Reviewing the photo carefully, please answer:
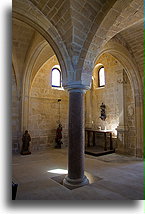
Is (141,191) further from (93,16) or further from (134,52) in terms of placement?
(134,52)

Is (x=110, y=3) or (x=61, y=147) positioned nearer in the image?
(x=110, y=3)

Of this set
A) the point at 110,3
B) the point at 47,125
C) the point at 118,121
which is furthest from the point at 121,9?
the point at 47,125

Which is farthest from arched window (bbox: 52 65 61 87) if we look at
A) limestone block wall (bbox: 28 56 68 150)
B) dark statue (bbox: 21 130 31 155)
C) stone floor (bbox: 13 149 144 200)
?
stone floor (bbox: 13 149 144 200)

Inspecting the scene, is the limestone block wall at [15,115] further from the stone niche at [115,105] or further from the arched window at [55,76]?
the stone niche at [115,105]

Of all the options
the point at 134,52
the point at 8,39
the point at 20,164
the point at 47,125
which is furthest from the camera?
the point at 47,125

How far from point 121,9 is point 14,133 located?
6.95 metres

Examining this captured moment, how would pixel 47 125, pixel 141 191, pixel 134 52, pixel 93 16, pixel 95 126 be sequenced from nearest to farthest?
pixel 141 191
pixel 93 16
pixel 134 52
pixel 47 125
pixel 95 126

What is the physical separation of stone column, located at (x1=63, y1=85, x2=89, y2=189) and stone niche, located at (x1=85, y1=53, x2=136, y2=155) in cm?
447

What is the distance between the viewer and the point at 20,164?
239 inches

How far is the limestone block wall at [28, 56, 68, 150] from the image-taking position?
8.77 metres

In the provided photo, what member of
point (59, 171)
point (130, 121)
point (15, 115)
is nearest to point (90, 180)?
point (59, 171)

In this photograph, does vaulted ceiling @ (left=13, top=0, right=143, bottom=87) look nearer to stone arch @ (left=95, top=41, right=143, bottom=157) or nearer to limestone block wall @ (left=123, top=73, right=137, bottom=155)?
stone arch @ (left=95, top=41, right=143, bottom=157)

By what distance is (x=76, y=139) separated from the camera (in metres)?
4.15

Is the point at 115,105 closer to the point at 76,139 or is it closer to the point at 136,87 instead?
the point at 136,87
